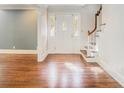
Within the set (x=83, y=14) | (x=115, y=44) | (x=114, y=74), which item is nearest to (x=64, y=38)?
(x=83, y=14)

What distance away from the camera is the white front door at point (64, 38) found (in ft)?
36.1

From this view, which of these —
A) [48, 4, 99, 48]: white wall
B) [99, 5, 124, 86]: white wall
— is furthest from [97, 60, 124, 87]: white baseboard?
[48, 4, 99, 48]: white wall

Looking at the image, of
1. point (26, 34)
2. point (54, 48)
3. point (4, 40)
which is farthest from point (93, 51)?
point (4, 40)

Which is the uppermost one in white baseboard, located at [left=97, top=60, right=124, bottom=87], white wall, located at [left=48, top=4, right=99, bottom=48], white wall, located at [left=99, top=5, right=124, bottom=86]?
white wall, located at [left=48, top=4, right=99, bottom=48]

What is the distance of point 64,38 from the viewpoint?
36.3ft

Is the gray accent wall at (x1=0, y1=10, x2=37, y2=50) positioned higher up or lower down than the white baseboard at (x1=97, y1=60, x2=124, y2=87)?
higher up

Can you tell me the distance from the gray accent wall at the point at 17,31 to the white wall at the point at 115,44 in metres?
5.39

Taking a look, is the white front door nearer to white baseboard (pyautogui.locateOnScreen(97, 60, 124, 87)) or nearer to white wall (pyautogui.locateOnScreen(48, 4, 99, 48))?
white wall (pyautogui.locateOnScreen(48, 4, 99, 48))

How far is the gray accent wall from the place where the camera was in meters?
10.9

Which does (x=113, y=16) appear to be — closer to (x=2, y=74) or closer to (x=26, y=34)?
(x=2, y=74)

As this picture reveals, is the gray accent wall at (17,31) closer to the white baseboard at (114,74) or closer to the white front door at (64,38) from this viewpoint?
the white front door at (64,38)

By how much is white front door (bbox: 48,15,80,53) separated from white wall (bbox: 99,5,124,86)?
456 cm

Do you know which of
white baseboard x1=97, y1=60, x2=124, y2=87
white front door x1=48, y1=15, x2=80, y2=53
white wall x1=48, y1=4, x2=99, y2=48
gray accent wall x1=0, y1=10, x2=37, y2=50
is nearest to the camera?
white baseboard x1=97, y1=60, x2=124, y2=87
